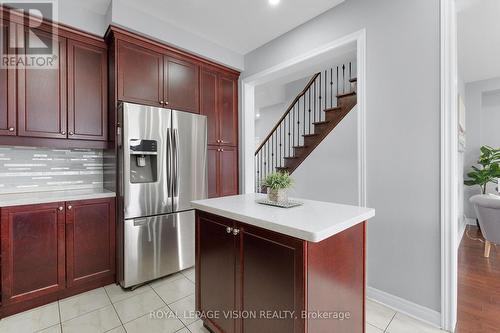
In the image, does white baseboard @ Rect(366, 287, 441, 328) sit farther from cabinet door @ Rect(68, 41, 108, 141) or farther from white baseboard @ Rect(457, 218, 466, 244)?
cabinet door @ Rect(68, 41, 108, 141)

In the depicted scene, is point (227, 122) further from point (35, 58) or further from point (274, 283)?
point (274, 283)

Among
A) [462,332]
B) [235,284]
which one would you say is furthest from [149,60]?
[462,332]

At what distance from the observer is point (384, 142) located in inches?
81.2

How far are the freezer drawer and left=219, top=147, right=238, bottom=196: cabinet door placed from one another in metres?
0.75

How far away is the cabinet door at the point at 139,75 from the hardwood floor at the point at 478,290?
11.2 feet

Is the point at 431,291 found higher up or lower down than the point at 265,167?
lower down

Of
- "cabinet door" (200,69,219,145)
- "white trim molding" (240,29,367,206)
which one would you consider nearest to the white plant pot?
"white trim molding" (240,29,367,206)

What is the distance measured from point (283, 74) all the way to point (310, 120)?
236 cm

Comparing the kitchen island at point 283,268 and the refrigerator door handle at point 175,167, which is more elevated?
the refrigerator door handle at point 175,167

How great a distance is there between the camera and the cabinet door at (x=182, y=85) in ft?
8.96

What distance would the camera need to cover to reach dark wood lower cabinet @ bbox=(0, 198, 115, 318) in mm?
1916

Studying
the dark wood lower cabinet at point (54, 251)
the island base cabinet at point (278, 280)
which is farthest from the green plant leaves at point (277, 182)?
the dark wood lower cabinet at point (54, 251)

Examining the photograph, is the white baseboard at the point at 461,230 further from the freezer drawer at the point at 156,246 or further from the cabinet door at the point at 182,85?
the cabinet door at the point at 182,85

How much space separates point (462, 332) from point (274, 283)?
164cm
